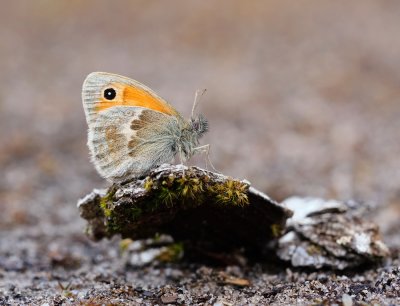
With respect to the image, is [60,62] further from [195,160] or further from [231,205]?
[231,205]

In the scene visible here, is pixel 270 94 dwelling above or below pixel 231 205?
above

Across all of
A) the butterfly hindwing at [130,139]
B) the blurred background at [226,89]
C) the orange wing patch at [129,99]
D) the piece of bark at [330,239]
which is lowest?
the piece of bark at [330,239]

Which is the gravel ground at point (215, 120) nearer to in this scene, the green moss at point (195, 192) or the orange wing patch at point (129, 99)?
the green moss at point (195, 192)

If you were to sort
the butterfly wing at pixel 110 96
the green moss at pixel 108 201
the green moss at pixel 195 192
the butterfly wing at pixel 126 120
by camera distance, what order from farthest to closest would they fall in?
the butterfly wing at pixel 110 96, the butterfly wing at pixel 126 120, the green moss at pixel 108 201, the green moss at pixel 195 192

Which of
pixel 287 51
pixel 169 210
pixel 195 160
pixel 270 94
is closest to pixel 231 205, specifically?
pixel 169 210

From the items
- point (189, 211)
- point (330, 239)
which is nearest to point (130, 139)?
point (189, 211)

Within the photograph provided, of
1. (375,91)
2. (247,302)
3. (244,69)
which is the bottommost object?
(247,302)

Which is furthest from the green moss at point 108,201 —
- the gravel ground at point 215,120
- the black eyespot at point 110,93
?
the black eyespot at point 110,93

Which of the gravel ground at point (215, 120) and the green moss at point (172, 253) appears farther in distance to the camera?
the green moss at point (172, 253)

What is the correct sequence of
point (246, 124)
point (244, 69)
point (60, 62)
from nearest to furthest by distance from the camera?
1. point (246, 124)
2. point (244, 69)
3. point (60, 62)
